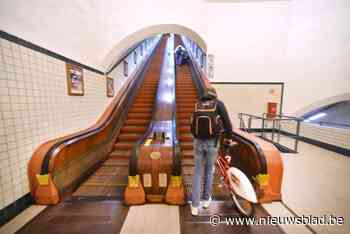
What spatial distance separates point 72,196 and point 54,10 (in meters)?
2.60

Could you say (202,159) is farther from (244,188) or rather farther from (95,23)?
(95,23)

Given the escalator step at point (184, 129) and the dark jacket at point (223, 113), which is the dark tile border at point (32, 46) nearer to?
the dark jacket at point (223, 113)

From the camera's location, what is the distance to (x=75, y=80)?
278 cm

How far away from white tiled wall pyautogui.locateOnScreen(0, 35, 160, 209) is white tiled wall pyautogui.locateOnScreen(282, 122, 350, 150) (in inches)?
247

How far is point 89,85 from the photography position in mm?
3264

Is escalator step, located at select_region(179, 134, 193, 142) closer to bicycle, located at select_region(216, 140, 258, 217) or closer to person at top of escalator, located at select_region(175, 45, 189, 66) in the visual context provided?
bicycle, located at select_region(216, 140, 258, 217)

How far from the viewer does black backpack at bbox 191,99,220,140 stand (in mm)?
1722

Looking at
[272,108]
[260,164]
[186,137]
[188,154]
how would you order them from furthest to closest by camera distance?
[272,108] → [186,137] → [188,154] → [260,164]

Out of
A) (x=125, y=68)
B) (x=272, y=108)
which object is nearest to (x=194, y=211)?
(x=125, y=68)

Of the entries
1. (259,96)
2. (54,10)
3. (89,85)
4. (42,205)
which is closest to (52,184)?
(42,205)

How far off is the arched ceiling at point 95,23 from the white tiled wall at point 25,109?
25 centimetres

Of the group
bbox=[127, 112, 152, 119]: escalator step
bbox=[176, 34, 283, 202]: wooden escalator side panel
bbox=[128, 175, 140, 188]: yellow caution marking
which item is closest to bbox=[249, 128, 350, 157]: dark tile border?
bbox=[176, 34, 283, 202]: wooden escalator side panel

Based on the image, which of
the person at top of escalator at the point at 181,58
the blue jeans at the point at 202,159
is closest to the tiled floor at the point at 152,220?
the blue jeans at the point at 202,159

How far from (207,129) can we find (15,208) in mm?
2304
